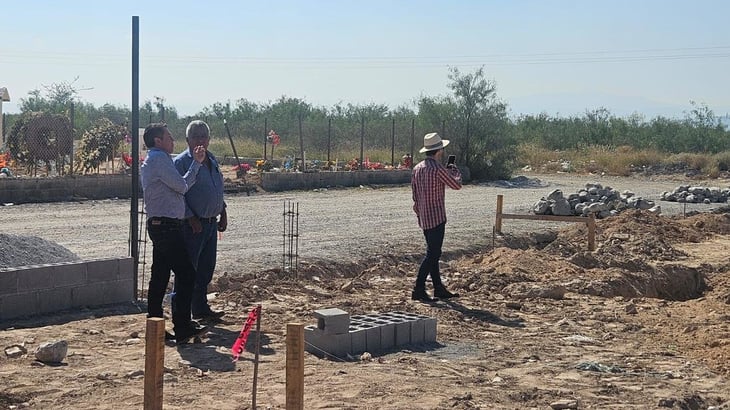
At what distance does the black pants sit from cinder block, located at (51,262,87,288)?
1.45m

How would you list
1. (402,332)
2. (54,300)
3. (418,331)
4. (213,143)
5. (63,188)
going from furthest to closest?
(213,143) < (63,188) < (54,300) < (418,331) < (402,332)

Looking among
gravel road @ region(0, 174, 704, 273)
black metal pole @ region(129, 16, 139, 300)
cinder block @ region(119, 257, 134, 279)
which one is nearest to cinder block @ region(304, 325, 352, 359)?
cinder block @ region(119, 257, 134, 279)

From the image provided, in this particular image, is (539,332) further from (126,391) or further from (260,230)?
(260,230)

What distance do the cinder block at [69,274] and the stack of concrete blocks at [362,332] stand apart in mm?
2410

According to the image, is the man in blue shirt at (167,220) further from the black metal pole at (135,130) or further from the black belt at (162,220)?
the black metal pole at (135,130)

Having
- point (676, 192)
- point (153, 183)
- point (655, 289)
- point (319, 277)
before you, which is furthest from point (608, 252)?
point (676, 192)

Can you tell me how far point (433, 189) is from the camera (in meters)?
10.5

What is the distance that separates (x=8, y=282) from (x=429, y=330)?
367cm

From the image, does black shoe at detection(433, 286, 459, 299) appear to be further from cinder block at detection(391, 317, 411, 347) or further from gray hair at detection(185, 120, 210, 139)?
gray hair at detection(185, 120, 210, 139)

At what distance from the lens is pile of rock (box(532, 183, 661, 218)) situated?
2117cm

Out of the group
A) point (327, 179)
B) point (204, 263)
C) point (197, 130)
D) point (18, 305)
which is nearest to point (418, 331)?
point (204, 263)

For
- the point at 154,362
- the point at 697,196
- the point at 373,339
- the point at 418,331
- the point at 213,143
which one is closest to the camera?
the point at 154,362

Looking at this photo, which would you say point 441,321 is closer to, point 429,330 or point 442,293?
point 429,330

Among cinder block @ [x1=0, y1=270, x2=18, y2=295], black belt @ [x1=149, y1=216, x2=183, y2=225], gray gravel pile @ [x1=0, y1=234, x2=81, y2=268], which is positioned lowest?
cinder block @ [x1=0, y1=270, x2=18, y2=295]
